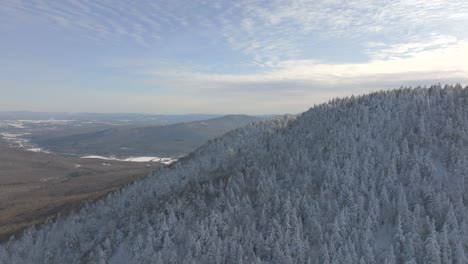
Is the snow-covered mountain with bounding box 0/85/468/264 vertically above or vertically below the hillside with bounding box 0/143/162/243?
above

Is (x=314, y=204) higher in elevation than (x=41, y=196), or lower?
higher

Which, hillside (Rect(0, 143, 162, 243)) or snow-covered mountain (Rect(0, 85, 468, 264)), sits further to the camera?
hillside (Rect(0, 143, 162, 243))

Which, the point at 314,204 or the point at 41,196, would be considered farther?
the point at 41,196

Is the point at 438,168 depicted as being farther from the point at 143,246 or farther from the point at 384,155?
the point at 143,246

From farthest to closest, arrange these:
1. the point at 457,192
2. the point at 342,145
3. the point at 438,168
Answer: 1. the point at 342,145
2. the point at 438,168
3. the point at 457,192

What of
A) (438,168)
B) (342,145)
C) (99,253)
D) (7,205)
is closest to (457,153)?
(438,168)

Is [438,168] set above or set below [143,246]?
above

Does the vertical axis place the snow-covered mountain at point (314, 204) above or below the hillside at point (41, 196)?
above

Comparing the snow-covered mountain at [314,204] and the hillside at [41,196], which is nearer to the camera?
the snow-covered mountain at [314,204]
